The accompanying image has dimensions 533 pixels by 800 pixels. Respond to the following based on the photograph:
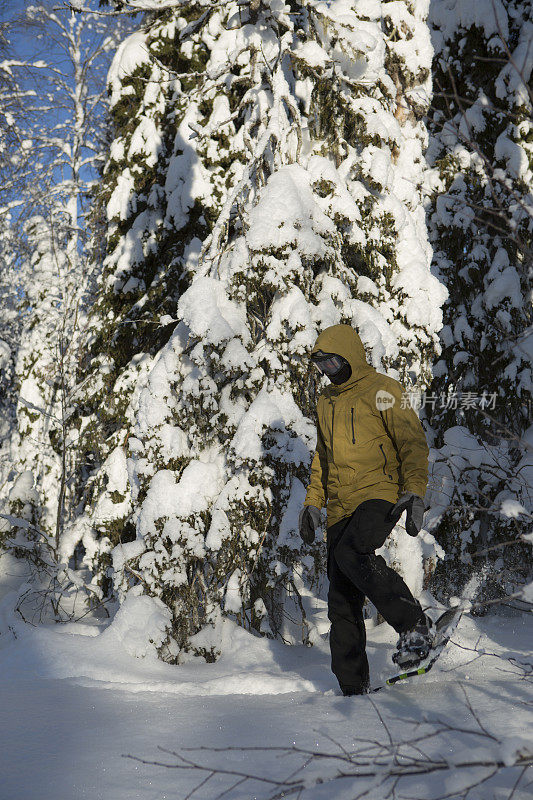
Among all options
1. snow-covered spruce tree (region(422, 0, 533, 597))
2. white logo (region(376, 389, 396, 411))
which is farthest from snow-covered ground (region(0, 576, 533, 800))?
snow-covered spruce tree (region(422, 0, 533, 597))

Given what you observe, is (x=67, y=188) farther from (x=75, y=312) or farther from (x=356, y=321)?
(x=356, y=321)

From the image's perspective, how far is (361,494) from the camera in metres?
3.14

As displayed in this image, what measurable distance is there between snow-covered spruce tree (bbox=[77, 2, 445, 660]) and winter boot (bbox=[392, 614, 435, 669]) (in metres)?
1.60

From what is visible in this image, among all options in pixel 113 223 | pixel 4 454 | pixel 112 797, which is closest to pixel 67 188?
pixel 113 223

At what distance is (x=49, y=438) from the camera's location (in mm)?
8961

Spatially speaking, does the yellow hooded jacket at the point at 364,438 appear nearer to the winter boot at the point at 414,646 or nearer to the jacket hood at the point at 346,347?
the jacket hood at the point at 346,347

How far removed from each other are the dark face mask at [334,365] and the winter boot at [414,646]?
1252 mm

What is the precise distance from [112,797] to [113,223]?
6333mm

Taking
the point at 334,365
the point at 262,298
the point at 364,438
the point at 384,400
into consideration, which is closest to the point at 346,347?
the point at 334,365

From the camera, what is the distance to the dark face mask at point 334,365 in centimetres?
328

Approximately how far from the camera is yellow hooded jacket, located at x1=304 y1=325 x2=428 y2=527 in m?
3.07

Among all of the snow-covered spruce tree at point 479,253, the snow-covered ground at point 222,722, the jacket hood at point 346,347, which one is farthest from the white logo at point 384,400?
the snow-covered spruce tree at point 479,253

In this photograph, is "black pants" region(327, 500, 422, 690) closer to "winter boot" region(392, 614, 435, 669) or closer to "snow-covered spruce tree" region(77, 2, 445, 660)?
"winter boot" region(392, 614, 435, 669)

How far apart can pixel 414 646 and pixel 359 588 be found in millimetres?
362
